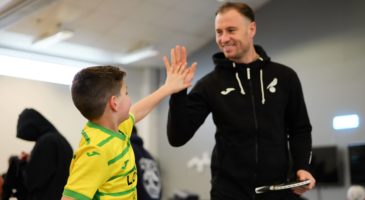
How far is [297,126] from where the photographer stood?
1.74m

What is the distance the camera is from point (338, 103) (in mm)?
5719

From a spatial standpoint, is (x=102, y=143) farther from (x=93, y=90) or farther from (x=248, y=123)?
(x=248, y=123)

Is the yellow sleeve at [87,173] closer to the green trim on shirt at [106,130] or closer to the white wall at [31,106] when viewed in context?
the green trim on shirt at [106,130]

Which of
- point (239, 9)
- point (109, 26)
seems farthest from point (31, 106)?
point (239, 9)

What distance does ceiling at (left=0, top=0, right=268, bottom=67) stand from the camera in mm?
5645

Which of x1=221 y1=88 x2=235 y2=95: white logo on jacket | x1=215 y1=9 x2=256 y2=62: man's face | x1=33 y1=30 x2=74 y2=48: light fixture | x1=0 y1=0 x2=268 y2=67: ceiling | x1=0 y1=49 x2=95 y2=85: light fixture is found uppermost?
x1=0 y1=0 x2=268 y2=67: ceiling

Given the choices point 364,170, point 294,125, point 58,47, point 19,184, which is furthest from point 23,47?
point 294,125

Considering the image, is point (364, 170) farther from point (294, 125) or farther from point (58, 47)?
point (58, 47)

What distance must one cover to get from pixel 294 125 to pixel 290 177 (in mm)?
209

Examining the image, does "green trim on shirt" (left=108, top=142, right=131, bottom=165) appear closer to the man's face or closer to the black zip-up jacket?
the black zip-up jacket

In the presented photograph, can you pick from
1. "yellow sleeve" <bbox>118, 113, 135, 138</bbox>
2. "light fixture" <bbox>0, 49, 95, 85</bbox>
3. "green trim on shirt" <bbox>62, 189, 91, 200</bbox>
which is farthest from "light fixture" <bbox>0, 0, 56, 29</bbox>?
"green trim on shirt" <bbox>62, 189, 91, 200</bbox>

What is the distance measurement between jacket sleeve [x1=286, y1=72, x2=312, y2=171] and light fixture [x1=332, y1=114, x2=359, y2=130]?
4.08 m

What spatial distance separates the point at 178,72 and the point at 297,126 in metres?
0.52

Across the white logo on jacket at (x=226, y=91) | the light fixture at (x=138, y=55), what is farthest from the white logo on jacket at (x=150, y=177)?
the light fixture at (x=138, y=55)
